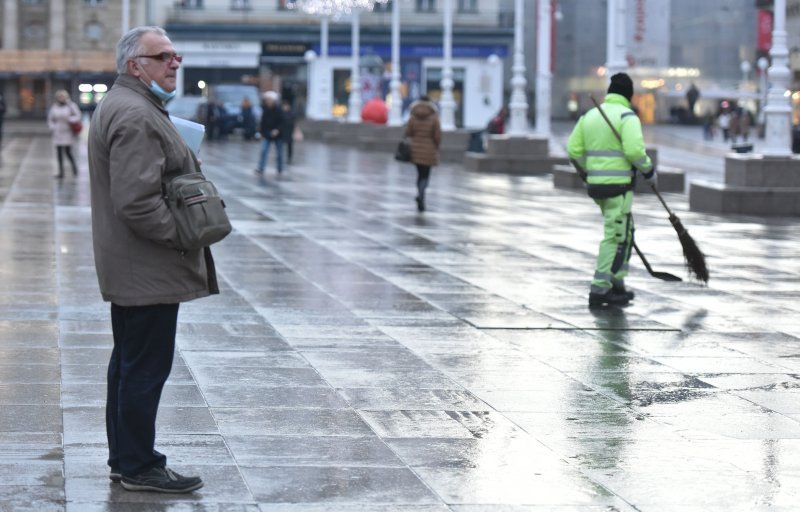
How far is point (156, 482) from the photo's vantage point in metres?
6.39

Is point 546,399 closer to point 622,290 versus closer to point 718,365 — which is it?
point 718,365

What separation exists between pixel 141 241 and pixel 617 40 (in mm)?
22422

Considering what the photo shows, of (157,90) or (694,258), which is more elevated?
(157,90)

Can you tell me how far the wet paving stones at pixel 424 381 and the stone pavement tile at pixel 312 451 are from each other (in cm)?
2

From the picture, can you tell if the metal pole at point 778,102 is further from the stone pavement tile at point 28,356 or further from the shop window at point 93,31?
the shop window at point 93,31

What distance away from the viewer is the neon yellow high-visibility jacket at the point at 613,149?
40.9 feet

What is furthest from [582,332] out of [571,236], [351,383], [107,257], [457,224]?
Result: [457,224]

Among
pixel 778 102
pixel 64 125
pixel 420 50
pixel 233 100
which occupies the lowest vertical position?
pixel 233 100

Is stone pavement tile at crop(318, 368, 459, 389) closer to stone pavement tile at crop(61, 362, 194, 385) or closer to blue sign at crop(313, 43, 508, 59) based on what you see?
stone pavement tile at crop(61, 362, 194, 385)

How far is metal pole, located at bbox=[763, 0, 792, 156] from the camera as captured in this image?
2238 cm

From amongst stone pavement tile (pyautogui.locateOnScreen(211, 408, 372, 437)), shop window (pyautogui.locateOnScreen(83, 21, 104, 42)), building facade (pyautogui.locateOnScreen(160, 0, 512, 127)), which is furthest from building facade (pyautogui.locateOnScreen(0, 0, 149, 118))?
stone pavement tile (pyautogui.locateOnScreen(211, 408, 372, 437))

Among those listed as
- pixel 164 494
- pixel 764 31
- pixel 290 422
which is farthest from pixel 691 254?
pixel 764 31

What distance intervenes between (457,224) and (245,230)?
9.24 feet

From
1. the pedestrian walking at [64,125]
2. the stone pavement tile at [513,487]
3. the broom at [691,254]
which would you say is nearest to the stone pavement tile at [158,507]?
the stone pavement tile at [513,487]
